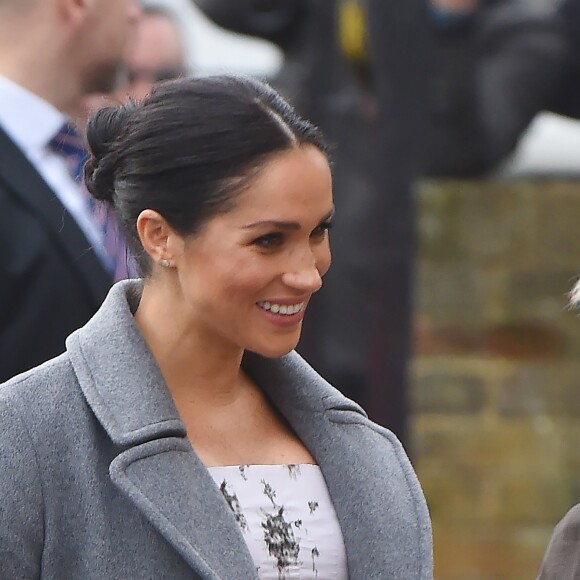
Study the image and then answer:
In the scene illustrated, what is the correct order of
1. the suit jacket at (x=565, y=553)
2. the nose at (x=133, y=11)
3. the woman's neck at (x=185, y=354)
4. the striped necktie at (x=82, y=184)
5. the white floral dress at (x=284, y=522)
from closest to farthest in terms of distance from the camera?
1. the white floral dress at (x=284, y=522)
2. the woman's neck at (x=185, y=354)
3. the suit jacket at (x=565, y=553)
4. the striped necktie at (x=82, y=184)
5. the nose at (x=133, y=11)

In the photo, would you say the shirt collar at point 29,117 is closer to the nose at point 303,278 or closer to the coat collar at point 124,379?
the coat collar at point 124,379

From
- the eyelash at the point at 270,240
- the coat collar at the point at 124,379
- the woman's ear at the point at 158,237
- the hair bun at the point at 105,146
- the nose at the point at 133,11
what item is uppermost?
the hair bun at the point at 105,146

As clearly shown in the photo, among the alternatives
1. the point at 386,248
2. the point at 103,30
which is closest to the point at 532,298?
the point at 386,248

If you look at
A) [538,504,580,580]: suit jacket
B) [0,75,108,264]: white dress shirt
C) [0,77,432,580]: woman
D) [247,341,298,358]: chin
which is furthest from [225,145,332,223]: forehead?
[0,75,108,264]: white dress shirt

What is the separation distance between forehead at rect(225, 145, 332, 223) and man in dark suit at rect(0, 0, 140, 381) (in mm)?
687

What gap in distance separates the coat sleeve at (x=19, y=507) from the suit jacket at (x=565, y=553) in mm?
832

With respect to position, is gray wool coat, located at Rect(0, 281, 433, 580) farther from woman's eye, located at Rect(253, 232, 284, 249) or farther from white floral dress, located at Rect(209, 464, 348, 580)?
woman's eye, located at Rect(253, 232, 284, 249)

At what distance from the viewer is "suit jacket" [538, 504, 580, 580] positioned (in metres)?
2.68

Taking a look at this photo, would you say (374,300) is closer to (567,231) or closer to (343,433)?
(567,231)

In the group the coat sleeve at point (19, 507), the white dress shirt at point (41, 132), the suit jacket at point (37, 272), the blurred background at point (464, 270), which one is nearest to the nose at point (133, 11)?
the white dress shirt at point (41, 132)

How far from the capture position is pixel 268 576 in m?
2.40

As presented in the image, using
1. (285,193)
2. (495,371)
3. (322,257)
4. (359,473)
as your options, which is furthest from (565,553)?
(495,371)

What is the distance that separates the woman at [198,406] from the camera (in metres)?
2.36

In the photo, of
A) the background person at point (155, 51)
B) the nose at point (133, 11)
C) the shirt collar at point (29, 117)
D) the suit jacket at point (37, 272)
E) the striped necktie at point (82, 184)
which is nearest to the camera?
the suit jacket at point (37, 272)
